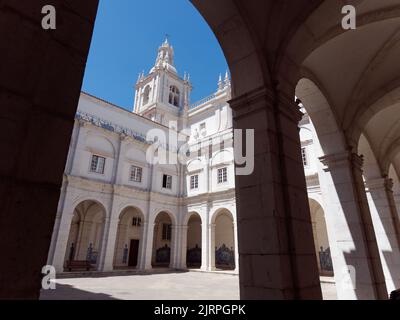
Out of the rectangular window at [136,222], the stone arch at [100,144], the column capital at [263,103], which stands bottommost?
the column capital at [263,103]

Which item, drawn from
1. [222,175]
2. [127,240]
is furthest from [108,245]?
[222,175]

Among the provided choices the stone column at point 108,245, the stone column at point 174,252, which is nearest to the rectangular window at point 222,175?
the stone column at point 174,252

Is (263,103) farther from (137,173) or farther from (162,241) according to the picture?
(162,241)

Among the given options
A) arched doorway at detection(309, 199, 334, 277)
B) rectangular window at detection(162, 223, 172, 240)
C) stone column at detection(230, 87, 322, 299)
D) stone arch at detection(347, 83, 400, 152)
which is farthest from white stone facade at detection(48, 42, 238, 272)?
stone column at detection(230, 87, 322, 299)

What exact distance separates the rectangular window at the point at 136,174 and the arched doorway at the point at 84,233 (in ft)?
14.4

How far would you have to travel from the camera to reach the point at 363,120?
24.0 feet

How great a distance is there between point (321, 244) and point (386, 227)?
1282 centimetres

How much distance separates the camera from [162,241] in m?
29.3

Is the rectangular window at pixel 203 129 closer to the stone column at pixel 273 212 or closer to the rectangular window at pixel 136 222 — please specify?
the rectangular window at pixel 136 222

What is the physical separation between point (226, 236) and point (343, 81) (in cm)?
2200

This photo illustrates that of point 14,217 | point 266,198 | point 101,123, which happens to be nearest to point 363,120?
point 266,198

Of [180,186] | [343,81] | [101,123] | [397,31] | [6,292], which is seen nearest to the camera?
[6,292]

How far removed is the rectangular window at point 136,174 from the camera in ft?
72.8
